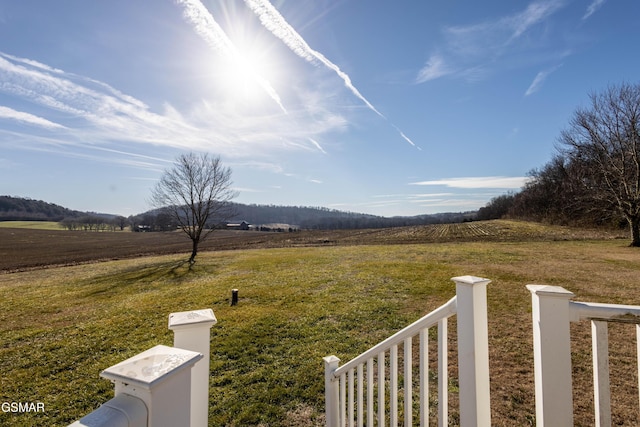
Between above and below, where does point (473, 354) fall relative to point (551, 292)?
below

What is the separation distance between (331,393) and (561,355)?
78.1 inches

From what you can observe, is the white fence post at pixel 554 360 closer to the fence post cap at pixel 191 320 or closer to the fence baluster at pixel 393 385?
the fence baluster at pixel 393 385

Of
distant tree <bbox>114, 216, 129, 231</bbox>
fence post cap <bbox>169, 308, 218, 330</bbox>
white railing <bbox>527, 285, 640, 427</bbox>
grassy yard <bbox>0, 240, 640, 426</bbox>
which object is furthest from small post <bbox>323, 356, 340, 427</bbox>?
distant tree <bbox>114, 216, 129, 231</bbox>

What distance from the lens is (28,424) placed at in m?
3.71

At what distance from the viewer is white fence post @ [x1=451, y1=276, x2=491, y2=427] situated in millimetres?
1506

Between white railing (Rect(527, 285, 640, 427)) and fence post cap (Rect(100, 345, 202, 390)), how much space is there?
1.61m

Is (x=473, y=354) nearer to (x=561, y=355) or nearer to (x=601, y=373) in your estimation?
(x=561, y=355)

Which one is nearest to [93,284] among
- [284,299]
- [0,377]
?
[0,377]

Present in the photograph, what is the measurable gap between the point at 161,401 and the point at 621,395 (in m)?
5.69

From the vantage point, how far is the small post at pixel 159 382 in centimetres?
92

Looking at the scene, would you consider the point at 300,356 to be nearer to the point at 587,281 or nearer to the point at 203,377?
the point at 203,377

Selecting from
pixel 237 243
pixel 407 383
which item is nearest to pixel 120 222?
pixel 237 243

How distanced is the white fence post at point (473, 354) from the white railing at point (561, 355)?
23cm

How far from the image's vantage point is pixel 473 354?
1.50 meters
